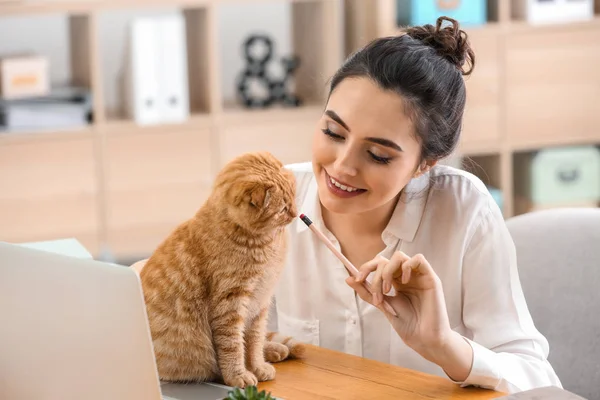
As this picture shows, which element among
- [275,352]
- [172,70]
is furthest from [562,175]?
[275,352]

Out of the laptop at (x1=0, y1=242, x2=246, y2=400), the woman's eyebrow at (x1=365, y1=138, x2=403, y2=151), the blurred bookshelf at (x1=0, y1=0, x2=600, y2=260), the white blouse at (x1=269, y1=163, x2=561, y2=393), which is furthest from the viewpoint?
the blurred bookshelf at (x1=0, y1=0, x2=600, y2=260)

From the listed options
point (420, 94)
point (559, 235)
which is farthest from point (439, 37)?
point (559, 235)

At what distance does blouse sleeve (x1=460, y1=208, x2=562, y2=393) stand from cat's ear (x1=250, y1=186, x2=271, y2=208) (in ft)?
1.67

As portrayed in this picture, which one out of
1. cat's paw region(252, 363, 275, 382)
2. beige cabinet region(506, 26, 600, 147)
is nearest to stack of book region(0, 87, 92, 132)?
beige cabinet region(506, 26, 600, 147)

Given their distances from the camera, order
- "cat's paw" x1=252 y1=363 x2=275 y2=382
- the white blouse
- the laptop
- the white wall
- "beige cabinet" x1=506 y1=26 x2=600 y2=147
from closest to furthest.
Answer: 1. the laptop
2. "cat's paw" x1=252 y1=363 x2=275 y2=382
3. the white blouse
4. the white wall
5. "beige cabinet" x1=506 y1=26 x2=600 y2=147

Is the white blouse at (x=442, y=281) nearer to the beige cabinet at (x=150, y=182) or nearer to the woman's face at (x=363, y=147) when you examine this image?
the woman's face at (x=363, y=147)

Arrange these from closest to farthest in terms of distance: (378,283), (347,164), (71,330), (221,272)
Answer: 1. (71,330)
2. (221,272)
3. (378,283)
4. (347,164)

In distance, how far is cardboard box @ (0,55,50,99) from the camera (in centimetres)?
313

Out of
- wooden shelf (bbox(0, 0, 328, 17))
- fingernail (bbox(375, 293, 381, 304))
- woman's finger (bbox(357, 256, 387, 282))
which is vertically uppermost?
wooden shelf (bbox(0, 0, 328, 17))

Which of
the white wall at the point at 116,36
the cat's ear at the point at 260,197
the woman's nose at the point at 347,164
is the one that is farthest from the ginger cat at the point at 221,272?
the white wall at the point at 116,36

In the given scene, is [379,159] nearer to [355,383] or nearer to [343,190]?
[343,190]

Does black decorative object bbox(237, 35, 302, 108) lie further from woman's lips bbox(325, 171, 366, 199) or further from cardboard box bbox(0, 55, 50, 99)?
woman's lips bbox(325, 171, 366, 199)

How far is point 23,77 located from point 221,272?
7.41 feet

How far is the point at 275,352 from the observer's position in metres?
1.27
